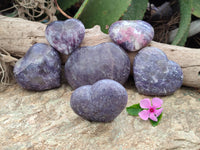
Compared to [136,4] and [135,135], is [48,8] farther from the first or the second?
[135,135]

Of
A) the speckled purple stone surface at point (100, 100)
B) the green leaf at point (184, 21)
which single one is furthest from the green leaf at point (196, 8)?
the speckled purple stone surface at point (100, 100)

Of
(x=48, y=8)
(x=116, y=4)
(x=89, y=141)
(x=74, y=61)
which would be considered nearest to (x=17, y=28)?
(x=48, y=8)

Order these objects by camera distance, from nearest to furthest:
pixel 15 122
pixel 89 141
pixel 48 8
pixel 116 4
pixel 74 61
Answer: pixel 89 141, pixel 15 122, pixel 74 61, pixel 116 4, pixel 48 8

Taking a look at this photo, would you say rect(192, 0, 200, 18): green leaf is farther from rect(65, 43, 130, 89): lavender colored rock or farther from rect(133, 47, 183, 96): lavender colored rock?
rect(65, 43, 130, 89): lavender colored rock

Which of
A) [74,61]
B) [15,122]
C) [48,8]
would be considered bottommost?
[15,122]

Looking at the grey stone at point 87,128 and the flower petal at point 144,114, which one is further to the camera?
the flower petal at point 144,114

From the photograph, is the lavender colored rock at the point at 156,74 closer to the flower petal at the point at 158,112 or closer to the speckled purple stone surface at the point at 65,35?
the flower petal at the point at 158,112

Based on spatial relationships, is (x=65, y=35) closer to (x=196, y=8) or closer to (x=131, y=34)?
(x=131, y=34)
